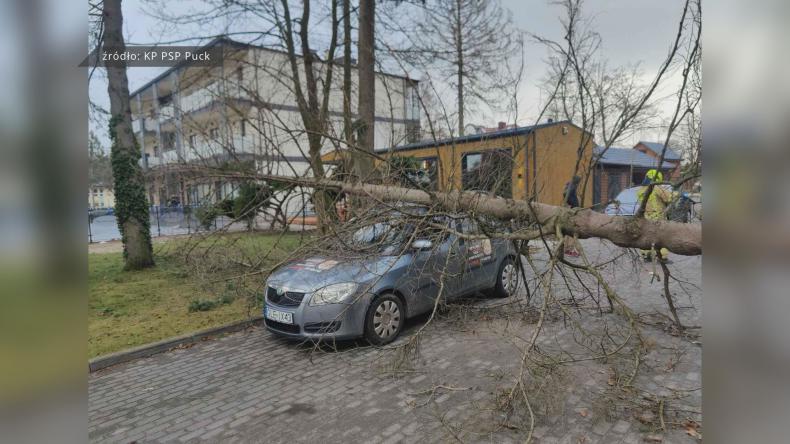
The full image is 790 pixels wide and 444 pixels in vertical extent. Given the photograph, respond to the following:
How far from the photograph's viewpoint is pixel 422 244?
5312 millimetres

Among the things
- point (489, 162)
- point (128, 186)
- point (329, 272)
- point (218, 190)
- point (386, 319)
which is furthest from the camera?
point (128, 186)

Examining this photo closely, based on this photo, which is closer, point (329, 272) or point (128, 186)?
point (329, 272)

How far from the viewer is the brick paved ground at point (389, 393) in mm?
3260

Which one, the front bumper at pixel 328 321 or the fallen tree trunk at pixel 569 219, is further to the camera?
the front bumper at pixel 328 321

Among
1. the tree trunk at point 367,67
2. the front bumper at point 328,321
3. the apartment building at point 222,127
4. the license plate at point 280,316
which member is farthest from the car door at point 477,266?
the tree trunk at point 367,67

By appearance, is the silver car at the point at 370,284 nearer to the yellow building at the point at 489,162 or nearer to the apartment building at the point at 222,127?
the yellow building at the point at 489,162

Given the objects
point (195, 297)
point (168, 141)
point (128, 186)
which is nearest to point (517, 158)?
point (195, 297)

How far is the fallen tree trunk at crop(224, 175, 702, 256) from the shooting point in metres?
3.59

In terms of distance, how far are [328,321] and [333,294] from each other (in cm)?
31

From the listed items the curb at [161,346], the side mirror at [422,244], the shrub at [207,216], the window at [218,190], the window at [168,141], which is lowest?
the curb at [161,346]

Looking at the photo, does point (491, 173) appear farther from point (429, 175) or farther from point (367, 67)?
point (367, 67)
